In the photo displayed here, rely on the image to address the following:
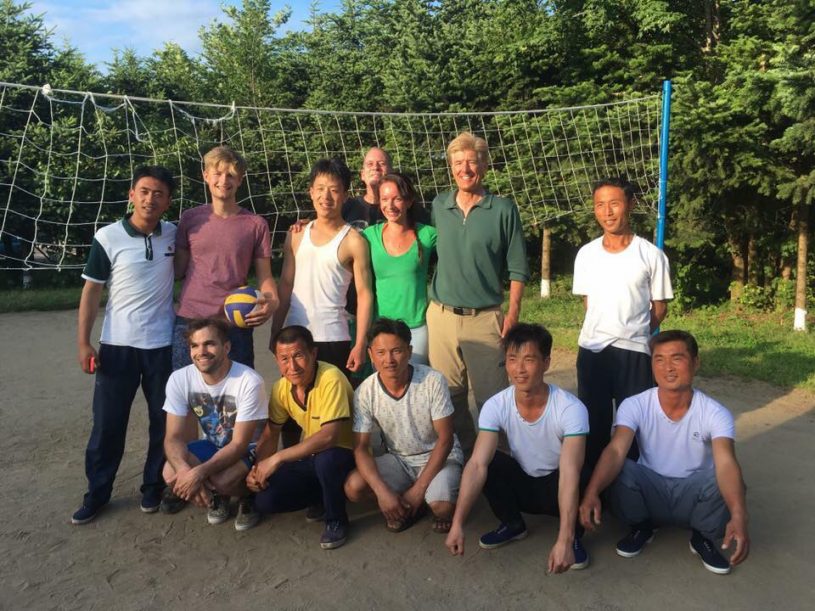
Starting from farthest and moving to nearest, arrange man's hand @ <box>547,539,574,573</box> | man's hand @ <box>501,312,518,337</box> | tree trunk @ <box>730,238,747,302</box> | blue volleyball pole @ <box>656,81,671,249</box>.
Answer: tree trunk @ <box>730,238,747,302</box>, blue volleyball pole @ <box>656,81,671,249</box>, man's hand @ <box>501,312,518,337</box>, man's hand @ <box>547,539,574,573</box>

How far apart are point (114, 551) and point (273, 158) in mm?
11005

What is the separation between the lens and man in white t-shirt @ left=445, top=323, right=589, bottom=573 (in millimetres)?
2877

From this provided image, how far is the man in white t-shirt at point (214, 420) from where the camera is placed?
3.11 metres

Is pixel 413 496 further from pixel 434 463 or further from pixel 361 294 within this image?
pixel 361 294

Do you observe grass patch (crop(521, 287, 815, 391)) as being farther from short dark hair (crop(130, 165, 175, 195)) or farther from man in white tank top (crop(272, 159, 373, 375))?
short dark hair (crop(130, 165, 175, 195))

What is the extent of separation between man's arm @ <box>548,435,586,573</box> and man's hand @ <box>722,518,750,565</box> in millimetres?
560

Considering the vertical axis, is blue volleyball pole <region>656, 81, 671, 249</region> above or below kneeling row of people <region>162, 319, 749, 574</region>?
above

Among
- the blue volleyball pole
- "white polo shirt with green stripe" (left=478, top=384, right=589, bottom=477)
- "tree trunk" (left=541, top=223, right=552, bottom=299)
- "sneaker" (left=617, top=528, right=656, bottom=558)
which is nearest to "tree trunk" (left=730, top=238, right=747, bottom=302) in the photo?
"tree trunk" (left=541, top=223, right=552, bottom=299)

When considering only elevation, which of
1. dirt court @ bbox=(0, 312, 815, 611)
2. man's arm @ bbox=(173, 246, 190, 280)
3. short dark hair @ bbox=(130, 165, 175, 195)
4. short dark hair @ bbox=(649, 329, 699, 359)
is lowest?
dirt court @ bbox=(0, 312, 815, 611)

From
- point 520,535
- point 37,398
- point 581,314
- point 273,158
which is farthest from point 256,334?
point 520,535

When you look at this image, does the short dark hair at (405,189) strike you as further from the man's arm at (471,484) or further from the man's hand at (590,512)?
the man's hand at (590,512)

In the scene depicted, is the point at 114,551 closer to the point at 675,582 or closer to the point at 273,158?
the point at 675,582

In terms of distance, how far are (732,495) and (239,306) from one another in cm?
222

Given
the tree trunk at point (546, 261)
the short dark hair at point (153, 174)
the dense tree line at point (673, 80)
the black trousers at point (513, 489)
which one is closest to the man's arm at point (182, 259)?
the short dark hair at point (153, 174)
